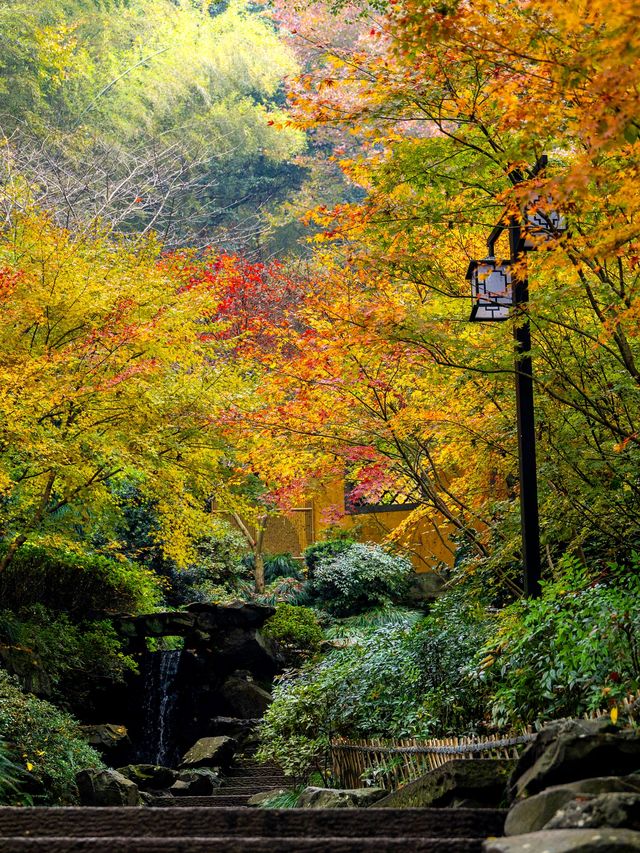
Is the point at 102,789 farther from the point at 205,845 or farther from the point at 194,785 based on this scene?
the point at 205,845

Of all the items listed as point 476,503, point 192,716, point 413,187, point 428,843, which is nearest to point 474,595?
point 476,503

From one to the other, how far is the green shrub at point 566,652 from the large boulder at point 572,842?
1.63 metres

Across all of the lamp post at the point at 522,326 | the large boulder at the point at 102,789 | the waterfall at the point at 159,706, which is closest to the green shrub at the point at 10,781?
the large boulder at the point at 102,789

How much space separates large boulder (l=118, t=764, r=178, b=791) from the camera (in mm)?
11500

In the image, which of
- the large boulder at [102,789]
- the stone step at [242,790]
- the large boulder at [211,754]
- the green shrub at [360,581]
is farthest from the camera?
the green shrub at [360,581]

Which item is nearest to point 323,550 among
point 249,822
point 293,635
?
point 293,635

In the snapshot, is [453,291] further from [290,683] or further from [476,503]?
[290,683]

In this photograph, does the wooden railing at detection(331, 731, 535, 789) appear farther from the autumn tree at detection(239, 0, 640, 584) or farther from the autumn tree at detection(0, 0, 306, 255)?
the autumn tree at detection(0, 0, 306, 255)

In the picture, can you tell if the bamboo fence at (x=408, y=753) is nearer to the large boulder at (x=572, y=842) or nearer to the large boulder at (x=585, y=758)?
the large boulder at (x=585, y=758)

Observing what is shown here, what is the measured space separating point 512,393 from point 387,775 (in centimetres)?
339

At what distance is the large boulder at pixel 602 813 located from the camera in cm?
292

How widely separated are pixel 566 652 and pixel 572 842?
239 centimetres

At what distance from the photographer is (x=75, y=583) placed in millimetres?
14031

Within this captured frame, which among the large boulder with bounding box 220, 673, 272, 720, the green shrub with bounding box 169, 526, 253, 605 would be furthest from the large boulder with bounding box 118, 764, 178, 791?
the green shrub with bounding box 169, 526, 253, 605
